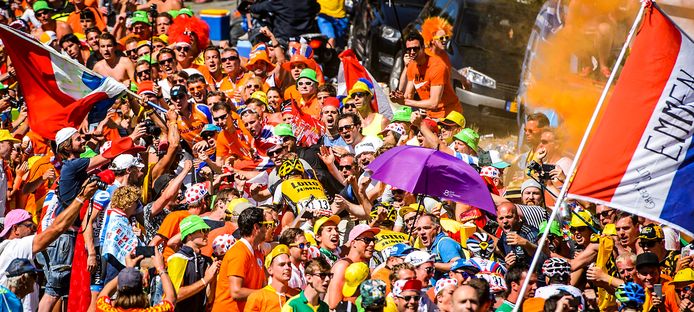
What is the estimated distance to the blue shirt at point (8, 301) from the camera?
888 cm

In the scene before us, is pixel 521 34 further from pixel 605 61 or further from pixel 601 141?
pixel 601 141

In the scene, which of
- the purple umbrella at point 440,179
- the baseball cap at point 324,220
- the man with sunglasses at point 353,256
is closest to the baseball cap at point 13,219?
the baseball cap at point 324,220

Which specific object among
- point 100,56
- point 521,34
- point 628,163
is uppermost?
point 628,163

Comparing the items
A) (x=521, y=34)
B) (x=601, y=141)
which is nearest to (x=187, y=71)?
(x=521, y=34)

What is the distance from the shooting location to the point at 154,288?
378 inches

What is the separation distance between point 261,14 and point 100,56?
2355 mm

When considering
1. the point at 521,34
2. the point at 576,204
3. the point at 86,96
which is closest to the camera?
the point at 576,204

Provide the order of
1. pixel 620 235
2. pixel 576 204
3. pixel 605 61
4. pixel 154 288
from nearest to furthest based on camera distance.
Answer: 1. pixel 154 288
2. pixel 620 235
3. pixel 576 204
4. pixel 605 61

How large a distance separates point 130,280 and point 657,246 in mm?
4364

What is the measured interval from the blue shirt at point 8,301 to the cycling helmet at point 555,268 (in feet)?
12.6

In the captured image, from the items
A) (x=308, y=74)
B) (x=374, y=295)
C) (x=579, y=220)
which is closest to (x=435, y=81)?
(x=308, y=74)

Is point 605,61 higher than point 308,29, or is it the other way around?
point 605,61

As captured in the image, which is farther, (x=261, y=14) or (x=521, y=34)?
(x=261, y=14)

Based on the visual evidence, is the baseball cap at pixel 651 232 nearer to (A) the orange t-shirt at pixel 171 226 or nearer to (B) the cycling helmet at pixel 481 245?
(B) the cycling helmet at pixel 481 245
